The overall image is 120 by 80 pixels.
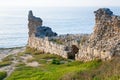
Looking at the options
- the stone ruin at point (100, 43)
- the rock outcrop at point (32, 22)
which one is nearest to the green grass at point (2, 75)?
the stone ruin at point (100, 43)

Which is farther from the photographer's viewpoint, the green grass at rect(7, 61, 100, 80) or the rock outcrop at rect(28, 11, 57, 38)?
the rock outcrop at rect(28, 11, 57, 38)

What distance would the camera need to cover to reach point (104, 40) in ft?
138

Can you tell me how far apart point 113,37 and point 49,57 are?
14.4 metres

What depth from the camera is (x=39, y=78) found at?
37.3 metres

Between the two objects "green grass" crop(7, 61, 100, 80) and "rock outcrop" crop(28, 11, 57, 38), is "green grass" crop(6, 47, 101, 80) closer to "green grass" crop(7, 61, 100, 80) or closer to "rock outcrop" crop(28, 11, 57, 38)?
"green grass" crop(7, 61, 100, 80)

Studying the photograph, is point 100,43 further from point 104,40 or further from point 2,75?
point 2,75

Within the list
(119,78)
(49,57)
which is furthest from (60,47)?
(119,78)

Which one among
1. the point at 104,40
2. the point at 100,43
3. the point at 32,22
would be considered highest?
the point at 104,40

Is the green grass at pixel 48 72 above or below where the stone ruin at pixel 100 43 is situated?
A: below

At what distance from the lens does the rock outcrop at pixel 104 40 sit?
127ft

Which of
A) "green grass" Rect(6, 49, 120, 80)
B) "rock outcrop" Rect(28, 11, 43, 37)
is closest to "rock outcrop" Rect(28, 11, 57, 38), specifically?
"rock outcrop" Rect(28, 11, 43, 37)

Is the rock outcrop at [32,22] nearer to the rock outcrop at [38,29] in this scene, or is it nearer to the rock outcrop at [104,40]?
the rock outcrop at [38,29]

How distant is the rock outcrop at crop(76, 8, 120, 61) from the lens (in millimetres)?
38812

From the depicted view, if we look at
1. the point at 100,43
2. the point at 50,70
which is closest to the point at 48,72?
the point at 50,70
